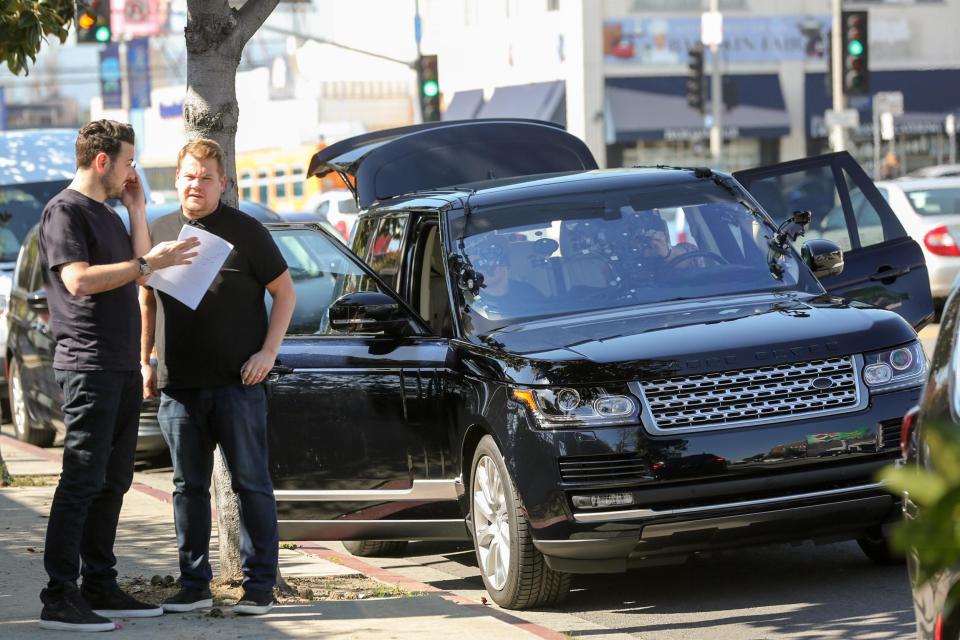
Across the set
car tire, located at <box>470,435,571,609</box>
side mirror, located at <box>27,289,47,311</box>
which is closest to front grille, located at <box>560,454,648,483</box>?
car tire, located at <box>470,435,571,609</box>

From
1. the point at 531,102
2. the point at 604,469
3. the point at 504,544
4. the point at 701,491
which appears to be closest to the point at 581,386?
the point at 604,469

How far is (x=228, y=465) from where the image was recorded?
619cm

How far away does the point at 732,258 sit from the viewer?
25.6 feet

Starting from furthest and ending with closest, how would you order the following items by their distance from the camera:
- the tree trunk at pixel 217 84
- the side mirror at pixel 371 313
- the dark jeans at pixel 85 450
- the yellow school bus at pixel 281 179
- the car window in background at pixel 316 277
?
the yellow school bus at pixel 281 179
the car window in background at pixel 316 277
the side mirror at pixel 371 313
the tree trunk at pixel 217 84
the dark jeans at pixel 85 450

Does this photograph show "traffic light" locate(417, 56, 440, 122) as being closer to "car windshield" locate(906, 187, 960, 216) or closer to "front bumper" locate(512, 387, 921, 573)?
"car windshield" locate(906, 187, 960, 216)

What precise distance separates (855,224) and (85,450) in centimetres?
536

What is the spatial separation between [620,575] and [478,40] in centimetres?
4290

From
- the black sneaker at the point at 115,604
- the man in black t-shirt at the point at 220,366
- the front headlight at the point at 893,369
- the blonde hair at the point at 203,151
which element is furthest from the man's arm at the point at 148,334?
the front headlight at the point at 893,369

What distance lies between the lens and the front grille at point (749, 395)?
6348 mm

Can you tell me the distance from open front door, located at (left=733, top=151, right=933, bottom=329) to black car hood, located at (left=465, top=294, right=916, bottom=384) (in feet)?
7.80

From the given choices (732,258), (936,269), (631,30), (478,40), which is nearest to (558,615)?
(732,258)

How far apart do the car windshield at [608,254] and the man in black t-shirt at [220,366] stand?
1347 mm

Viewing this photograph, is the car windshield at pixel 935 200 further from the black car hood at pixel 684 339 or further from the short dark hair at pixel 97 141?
the short dark hair at pixel 97 141

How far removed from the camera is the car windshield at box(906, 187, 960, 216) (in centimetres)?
1977
